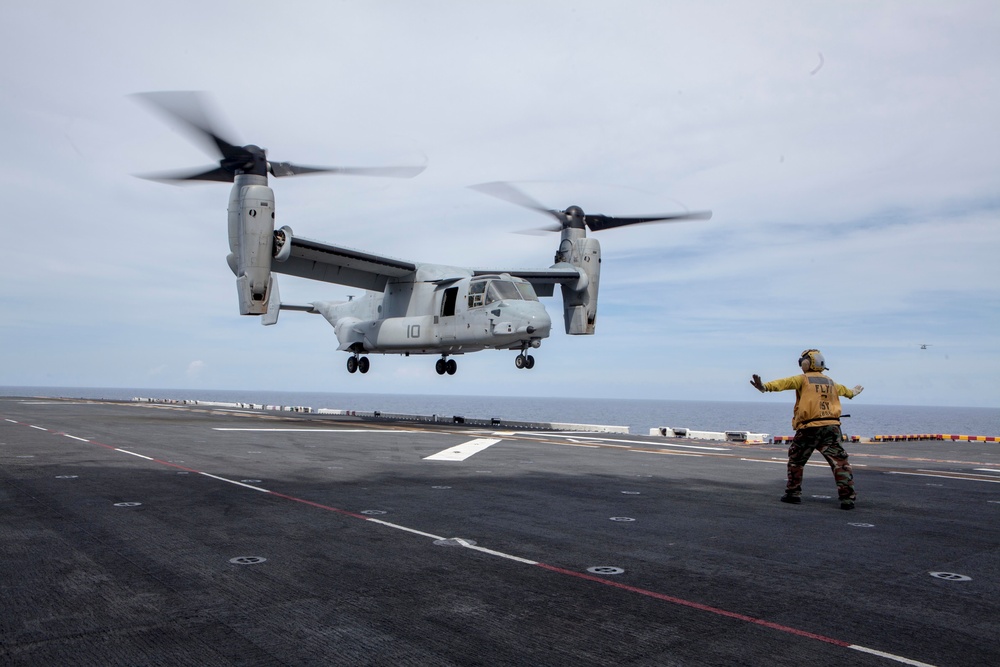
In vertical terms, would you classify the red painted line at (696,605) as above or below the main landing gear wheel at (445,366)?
below

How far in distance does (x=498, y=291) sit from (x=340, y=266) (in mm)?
8166

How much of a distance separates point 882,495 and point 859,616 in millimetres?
6893

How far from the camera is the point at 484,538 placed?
23.4 ft

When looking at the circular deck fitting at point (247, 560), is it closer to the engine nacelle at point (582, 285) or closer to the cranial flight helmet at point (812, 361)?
the cranial flight helmet at point (812, 361)

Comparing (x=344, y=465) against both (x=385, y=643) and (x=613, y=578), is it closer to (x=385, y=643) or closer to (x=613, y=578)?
(x=613, y=578)

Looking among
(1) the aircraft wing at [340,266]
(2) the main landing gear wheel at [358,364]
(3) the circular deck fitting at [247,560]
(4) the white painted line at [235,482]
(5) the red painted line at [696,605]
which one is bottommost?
(3) the circular deck fitting at [247,560]

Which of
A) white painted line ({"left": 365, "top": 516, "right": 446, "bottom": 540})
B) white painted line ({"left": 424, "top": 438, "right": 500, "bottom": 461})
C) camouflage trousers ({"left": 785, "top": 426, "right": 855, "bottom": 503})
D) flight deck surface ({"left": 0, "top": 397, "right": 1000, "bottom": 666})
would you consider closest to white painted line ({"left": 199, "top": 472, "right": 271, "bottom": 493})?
flight deck surface ({"left": 0, "top": 397, "right": 1000, "bottom": 666})

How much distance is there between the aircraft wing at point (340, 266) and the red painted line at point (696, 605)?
81.2 ft

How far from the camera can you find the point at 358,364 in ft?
119

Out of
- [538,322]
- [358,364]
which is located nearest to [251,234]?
[538,322]

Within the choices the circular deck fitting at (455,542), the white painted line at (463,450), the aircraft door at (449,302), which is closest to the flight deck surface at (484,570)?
the circular deck fitting at (455,542)

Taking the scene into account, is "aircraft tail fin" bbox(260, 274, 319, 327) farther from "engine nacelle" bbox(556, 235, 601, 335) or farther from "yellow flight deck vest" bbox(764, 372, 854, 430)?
"yellow flight deck vest" bbox(764, 372, 854, 430)

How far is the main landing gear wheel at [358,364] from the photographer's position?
3625 cm

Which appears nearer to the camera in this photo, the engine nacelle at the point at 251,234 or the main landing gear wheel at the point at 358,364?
Result: the engine nacelle at the point at 251,234
